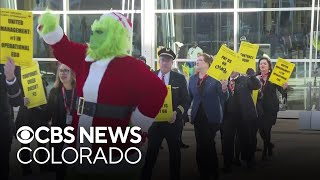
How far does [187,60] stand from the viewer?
12.5 meters

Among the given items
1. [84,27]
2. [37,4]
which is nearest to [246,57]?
[84,27]

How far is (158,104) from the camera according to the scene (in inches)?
126

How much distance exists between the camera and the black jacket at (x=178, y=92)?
533 centimetres

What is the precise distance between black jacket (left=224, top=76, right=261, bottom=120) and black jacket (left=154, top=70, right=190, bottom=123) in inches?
46.2

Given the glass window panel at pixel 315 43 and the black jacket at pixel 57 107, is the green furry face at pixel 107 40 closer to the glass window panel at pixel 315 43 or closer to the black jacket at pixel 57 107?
the black jacket at pixel 57 107

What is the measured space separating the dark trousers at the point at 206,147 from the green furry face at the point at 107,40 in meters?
2.72

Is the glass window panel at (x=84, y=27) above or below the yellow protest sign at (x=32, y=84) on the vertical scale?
above

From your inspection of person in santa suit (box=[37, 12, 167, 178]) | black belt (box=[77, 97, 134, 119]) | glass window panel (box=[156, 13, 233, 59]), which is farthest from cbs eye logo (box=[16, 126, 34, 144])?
glass window panel (box=[156, 13, 233, 59])

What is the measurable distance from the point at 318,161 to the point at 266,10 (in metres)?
5.94

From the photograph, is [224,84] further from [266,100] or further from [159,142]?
[266,100]

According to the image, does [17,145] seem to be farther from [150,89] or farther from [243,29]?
[243,29]

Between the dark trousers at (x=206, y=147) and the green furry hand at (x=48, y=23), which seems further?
the dark trousers at (x=206, y=147)

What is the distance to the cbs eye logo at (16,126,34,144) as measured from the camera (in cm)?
546

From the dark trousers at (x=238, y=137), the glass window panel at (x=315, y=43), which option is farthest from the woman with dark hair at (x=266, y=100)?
the glass window panel at (x=315, y=43)
